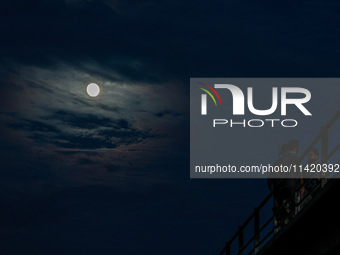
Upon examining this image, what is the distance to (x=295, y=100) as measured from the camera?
66.2 feet

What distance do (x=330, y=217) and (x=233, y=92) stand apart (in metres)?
15.3

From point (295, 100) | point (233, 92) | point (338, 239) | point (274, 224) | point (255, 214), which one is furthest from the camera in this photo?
point (233, 92)

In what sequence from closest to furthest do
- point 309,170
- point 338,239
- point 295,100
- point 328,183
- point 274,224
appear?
point 328,183 → point 338,239 → point 309,170 → point 274,224 → point 295,100

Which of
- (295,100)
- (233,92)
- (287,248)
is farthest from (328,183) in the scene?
(233,92)

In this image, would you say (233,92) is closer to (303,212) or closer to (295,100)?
(295,100)

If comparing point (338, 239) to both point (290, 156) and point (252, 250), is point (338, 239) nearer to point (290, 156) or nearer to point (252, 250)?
point (290, 156)

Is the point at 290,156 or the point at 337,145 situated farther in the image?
the point at 290,156

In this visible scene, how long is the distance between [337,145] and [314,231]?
2344mm

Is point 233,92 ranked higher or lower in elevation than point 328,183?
higher

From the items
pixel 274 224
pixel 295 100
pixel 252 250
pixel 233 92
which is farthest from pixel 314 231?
pixel 233 92

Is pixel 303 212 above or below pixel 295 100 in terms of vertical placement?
below

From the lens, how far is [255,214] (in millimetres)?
10938

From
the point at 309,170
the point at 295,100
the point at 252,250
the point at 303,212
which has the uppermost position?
the point at 295,100

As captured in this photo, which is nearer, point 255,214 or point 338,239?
point 338,239
